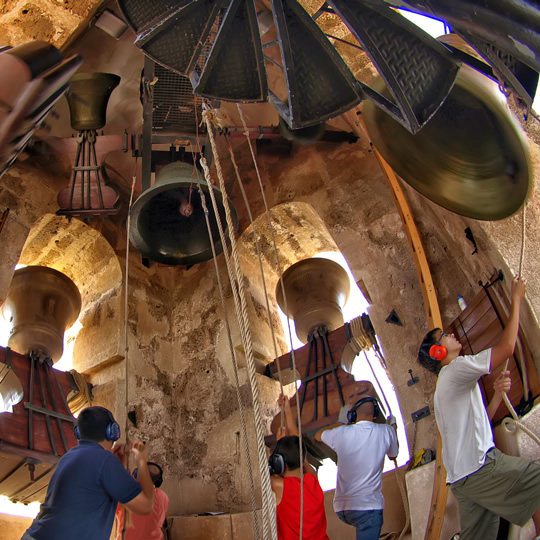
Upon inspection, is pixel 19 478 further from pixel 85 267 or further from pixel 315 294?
pixel 315 294

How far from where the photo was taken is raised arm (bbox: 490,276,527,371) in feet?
8.55

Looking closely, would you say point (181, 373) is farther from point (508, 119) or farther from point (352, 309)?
point (508, 119)

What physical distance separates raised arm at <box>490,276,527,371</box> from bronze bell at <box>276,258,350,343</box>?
2.61m

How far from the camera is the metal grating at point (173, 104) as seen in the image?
16.3 ft

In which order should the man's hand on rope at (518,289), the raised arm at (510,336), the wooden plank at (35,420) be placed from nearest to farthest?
the raised arm at (510,336) < the man's hand on rope at (518,289) < the wooden plank at (35,420)

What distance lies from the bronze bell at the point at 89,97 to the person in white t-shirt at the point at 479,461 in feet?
12.4

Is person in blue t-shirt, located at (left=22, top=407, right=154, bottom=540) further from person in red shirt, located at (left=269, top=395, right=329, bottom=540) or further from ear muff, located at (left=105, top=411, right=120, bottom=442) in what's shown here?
person in red shirt, located at (left=269, top=395, right=329, bottom=540)

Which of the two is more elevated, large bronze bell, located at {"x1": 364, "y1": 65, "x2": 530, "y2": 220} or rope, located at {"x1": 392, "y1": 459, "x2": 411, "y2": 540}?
large bronze bell, located at {"x1": 364, "y1": 65, "x2": 530, "y2": 220}

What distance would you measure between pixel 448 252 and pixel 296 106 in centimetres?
253

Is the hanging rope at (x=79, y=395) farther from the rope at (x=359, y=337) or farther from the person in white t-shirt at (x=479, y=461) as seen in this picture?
the person in white t-shirt at (x=479, y=461)

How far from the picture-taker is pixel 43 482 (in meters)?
4.63

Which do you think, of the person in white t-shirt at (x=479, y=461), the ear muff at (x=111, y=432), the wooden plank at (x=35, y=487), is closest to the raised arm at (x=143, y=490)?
the ear muff at (x=111, y=432)

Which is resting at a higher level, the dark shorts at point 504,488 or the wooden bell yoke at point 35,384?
the wooden bell yoke at point 35,384

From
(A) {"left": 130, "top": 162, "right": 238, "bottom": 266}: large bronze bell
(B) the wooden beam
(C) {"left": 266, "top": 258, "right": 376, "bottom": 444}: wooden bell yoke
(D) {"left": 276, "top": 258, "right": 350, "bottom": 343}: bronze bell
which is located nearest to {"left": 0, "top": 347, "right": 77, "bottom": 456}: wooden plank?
(A) {"left": 130, "top": 162, "right": 238, "bottom": 266}: large bronze bell
